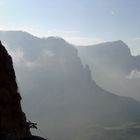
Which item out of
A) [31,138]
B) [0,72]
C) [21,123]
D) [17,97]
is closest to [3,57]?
[0,72]

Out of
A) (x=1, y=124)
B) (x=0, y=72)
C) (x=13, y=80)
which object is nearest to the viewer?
(x=1, y=124)

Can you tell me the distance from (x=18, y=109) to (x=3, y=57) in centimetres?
670

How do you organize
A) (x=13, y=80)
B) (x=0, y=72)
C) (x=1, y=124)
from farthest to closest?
(x=13, y=80)
(x=0, y=72)
(x=1, y=124)

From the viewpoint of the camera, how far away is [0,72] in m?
43.6

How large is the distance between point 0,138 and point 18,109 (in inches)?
684

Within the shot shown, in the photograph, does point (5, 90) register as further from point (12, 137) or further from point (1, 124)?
point (12, 137)

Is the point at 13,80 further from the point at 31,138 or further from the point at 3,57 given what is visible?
the point at 31,138

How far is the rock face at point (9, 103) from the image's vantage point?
4225cm

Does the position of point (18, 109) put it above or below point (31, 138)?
above

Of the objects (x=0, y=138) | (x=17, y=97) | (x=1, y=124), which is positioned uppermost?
(x=17, y=97)

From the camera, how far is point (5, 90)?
43.4 m

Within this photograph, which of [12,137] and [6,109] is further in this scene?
[6,109]

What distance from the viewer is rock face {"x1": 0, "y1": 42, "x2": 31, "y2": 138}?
4225 centimetres

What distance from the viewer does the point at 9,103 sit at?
4375cm
